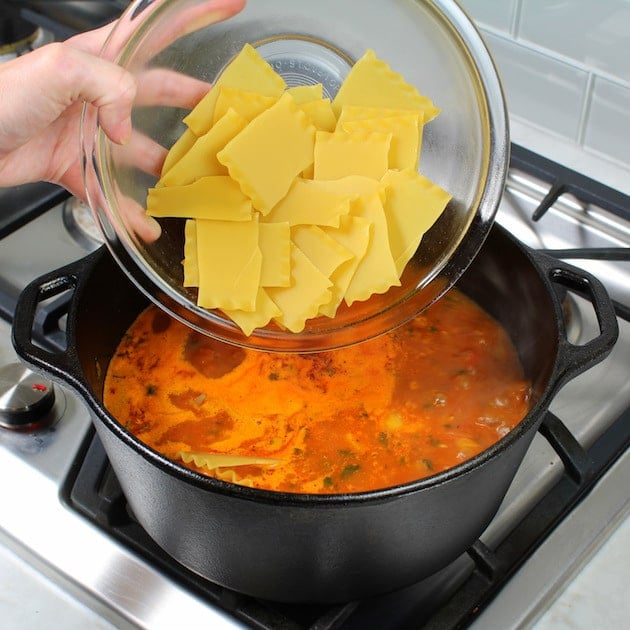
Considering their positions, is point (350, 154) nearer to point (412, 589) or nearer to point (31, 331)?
point (31, 331)

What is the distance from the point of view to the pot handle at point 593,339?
90 centimetres

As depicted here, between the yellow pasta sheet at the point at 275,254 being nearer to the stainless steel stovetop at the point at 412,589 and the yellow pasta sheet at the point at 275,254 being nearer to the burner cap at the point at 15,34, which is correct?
the stainless steel stovetop at the point at 412,589

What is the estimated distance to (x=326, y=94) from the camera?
102 cm

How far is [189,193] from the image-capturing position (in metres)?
0.92

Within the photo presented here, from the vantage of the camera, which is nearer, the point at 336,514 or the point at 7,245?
the point at 336,514

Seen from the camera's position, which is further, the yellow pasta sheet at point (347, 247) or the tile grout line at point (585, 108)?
the tile grout line at point (585, 108)

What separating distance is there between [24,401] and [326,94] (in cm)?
52

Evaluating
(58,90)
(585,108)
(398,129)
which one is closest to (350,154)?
(398,129)

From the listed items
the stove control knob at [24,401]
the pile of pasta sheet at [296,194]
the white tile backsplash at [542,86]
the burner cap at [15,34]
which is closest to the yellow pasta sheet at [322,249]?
the pile of pasta sheet at [296,194]

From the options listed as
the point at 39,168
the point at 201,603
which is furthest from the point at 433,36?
the point at 201,603

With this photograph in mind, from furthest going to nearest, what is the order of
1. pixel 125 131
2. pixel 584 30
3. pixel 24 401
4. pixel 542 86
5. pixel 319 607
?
1. pixel 542 86
2. pixel 584 30
3. pixel 24 401
4. pixel 319 607
5. pixel 125 131

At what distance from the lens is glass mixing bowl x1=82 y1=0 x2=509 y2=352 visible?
93cm

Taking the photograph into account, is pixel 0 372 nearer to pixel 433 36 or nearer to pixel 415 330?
pixel 415 330

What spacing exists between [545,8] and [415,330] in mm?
516
